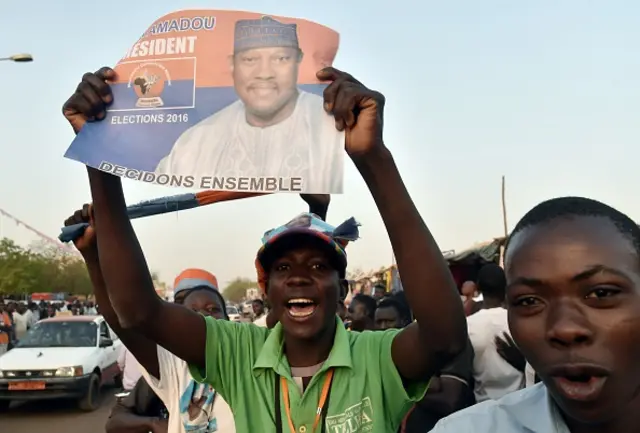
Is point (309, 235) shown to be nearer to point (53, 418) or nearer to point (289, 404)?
point (289, 404)

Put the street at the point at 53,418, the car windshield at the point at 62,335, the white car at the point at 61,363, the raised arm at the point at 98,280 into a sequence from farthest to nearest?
the car windshield at the point at 62,335 → the white car at the point at 61,363 → the street at the point at 53,418 → the raised arm at the point at 98,280

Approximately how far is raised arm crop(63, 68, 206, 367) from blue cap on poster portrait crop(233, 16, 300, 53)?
0.46 m

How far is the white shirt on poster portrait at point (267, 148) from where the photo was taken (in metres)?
1.84

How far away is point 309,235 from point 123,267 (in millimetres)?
639

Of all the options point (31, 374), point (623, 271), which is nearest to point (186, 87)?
point (623, 271)

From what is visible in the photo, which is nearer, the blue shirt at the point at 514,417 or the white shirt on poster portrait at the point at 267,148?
the blue shirt at the point at 514,417

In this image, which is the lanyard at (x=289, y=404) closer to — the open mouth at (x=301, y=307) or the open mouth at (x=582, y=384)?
the open mouth at (x=301, y=307)

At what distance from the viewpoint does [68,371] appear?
991cm

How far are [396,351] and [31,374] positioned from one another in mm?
9471

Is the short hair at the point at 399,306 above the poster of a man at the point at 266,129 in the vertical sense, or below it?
below

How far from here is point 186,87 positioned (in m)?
2.03

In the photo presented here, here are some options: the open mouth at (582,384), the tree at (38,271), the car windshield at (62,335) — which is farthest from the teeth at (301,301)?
the tree at (38,271)

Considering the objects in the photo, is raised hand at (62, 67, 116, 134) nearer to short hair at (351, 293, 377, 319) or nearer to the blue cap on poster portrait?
the blue cap on poster portrait

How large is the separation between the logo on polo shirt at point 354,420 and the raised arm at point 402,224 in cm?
30
